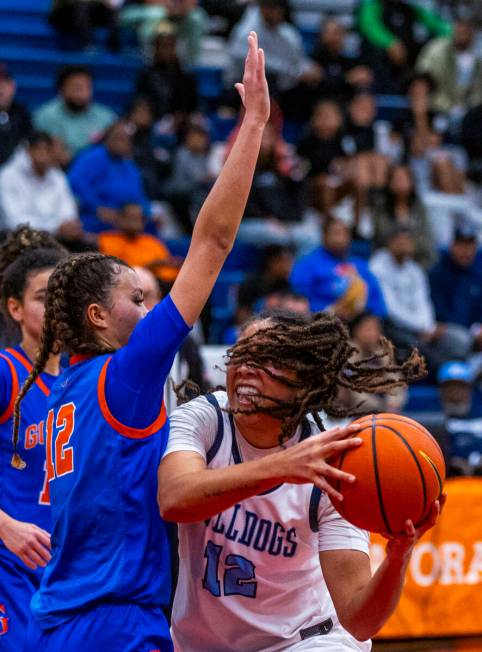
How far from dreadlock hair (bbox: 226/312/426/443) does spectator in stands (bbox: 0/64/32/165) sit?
25.7 feet

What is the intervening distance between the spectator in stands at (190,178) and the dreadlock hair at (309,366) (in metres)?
8.15

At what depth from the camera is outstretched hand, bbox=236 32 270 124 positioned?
10.1 feet

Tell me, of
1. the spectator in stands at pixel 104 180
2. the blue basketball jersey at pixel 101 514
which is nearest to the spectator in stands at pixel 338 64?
the spectator in stands at pixel 104 180

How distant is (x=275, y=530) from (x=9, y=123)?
7.99m

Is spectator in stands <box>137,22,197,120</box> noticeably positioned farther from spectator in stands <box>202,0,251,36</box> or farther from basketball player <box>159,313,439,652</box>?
basketball player <box>159,313,439,652</box>

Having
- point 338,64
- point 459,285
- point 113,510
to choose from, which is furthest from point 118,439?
point 338,64

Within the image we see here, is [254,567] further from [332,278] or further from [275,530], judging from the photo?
[332,278]

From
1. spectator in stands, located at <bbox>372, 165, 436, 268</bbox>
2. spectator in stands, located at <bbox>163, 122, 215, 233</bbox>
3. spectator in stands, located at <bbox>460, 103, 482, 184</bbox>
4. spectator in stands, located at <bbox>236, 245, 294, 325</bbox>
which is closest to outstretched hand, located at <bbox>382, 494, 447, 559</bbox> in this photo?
spectator in stands, located at <bbox>236, 245, 294, 325</bbox>

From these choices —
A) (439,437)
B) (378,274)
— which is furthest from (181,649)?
(378,274)

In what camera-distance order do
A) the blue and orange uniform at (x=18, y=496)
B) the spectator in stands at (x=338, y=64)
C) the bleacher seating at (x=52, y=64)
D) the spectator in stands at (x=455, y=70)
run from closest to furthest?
the blue and orange uniform at (x=18, y=496)
the bleacher seating at (x=52, y=64)
the spectator in stands at (x=338, y=64)
the spectator in stands at (x=455, y=70)

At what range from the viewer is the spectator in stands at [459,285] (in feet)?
39.4

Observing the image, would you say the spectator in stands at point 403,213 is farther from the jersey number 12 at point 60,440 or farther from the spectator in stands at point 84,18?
the jersey number 12 at point 60,440

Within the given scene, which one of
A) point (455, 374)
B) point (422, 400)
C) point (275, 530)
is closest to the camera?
point (275, 530)

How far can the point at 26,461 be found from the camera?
3.93 metres
